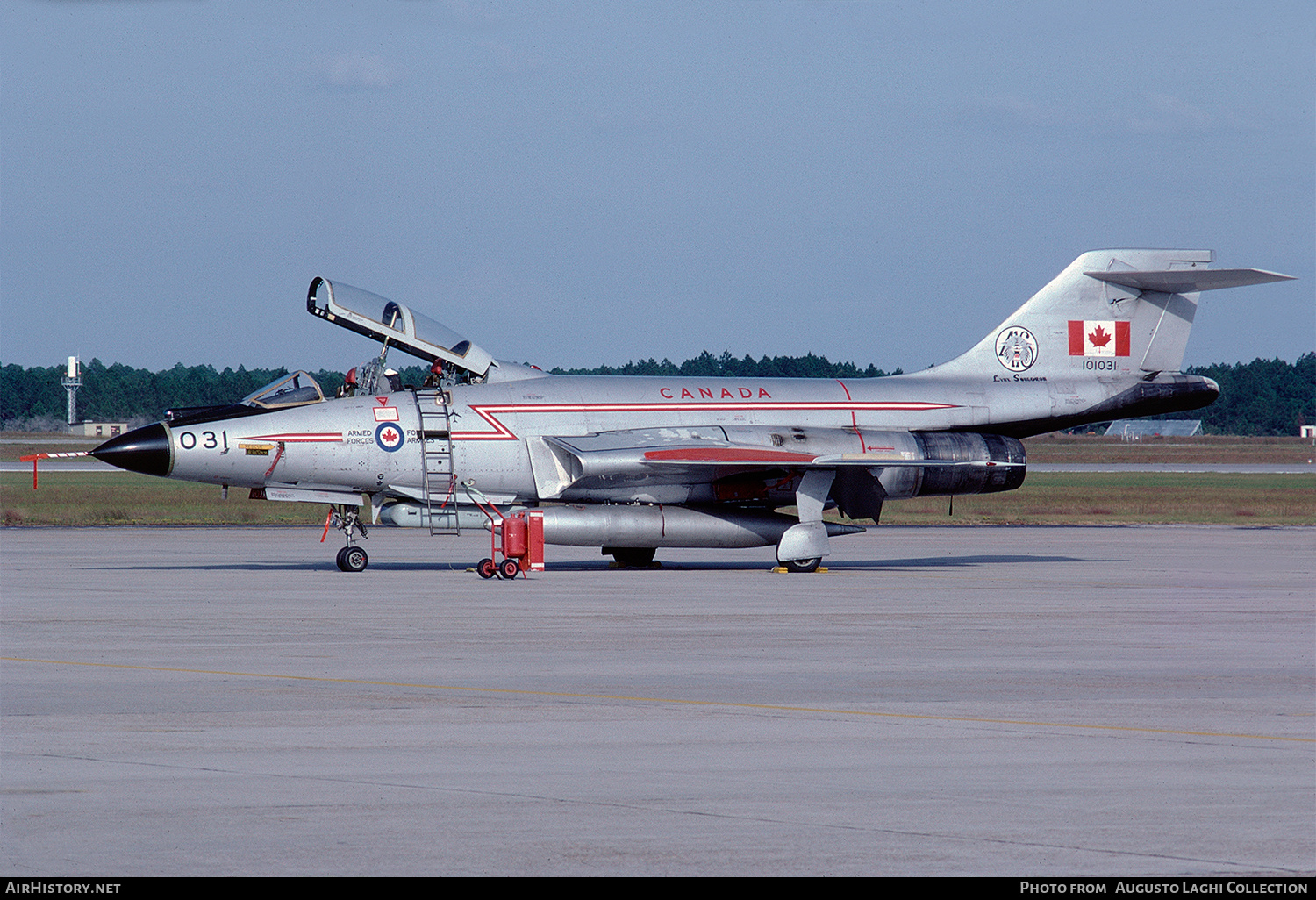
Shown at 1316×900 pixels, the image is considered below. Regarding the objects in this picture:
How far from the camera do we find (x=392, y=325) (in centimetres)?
2100

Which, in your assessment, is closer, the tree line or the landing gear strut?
the landing gear strut

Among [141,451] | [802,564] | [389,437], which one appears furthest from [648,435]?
[141,451]

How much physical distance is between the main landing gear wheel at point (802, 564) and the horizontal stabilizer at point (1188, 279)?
6825 mm

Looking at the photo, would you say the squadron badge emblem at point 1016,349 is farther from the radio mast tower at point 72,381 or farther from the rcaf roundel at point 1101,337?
the radio mast tower at point 72,381

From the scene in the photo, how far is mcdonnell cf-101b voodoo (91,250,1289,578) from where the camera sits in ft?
67.5

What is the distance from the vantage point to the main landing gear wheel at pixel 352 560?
822 inches

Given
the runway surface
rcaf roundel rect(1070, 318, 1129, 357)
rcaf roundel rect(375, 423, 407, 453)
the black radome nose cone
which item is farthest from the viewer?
rcaf roundel rect(1070, 318, 1129, 357)

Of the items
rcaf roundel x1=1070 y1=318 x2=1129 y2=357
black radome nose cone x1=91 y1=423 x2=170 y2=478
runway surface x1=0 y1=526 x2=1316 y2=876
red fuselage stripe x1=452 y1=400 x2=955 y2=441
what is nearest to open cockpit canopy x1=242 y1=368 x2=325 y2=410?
black radome nose cone x1=91 y1=423 x2=170 y2=478

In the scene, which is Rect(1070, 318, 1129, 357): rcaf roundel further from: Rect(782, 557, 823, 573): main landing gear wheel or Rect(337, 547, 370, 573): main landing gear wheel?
Rect(337, 547, 370, 573): main landing gear wheel

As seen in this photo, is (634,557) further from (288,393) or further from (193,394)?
(193,394)

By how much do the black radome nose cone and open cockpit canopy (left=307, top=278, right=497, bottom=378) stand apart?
8.76ft

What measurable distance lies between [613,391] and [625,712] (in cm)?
1298

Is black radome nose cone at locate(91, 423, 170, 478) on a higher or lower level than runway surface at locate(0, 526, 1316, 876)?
higher

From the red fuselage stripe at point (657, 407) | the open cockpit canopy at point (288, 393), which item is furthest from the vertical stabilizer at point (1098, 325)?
the open cockpit canopy at point (288, 393)
